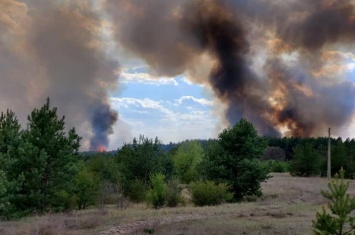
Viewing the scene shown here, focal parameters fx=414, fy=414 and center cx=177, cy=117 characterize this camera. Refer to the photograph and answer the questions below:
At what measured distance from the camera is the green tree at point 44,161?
103ft

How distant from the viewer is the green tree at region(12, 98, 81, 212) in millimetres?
31391

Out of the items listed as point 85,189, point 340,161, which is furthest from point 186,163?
point 85,189

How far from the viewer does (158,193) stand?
1426 inches

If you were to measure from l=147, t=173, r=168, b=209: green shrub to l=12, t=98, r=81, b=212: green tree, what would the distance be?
6.78m

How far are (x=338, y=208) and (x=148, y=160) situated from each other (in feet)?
111

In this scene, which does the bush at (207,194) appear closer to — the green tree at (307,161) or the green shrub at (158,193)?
the green shrub at (158,193)

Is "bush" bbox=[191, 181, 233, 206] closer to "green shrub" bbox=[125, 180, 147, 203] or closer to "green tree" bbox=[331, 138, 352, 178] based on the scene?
"green shrub" bbox=[125, 180, 147, 203]

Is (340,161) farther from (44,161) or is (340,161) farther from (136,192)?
(44,161)

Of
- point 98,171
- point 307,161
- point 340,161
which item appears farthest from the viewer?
point 307,161

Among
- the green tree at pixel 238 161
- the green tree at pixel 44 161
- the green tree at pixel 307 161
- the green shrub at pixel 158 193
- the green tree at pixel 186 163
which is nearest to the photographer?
the green tree at pixel 44 161

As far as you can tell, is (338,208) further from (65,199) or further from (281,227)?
(65,199)

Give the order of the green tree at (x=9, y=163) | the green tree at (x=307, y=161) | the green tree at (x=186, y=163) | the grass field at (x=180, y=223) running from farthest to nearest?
the green tree at (x=307, y=161), the green tree at (x=186, y=163), the green tree at (x=9, y=163), the grass field at (x=180, y=223)

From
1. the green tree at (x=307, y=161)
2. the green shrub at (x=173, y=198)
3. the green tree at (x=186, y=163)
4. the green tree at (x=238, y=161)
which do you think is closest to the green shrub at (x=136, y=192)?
the green shrub at (x=173, y=198)

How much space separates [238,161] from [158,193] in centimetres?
1044
